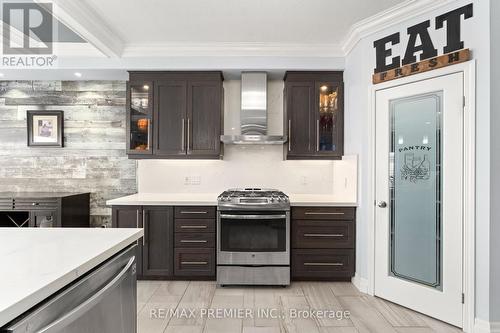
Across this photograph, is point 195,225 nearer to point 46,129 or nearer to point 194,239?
point 194,239

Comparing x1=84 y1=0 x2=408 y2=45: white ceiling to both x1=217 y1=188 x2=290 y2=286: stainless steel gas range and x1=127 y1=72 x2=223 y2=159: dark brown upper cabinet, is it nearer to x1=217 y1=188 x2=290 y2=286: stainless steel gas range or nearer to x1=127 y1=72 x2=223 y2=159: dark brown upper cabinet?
x1=127 y1=72 x2=223 y2=159: dark brown upper cabinet

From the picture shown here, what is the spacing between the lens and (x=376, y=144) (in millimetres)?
2977

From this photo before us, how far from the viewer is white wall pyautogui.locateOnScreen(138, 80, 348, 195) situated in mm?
4016

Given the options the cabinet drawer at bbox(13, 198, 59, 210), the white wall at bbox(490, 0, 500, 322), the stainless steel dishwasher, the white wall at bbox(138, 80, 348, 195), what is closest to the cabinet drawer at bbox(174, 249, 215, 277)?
the white wall at bbox(138, 80, 348, 195)

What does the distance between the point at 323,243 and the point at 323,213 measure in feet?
1.10

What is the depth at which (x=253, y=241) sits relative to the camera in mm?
3219

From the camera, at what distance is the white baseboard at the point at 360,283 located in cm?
305

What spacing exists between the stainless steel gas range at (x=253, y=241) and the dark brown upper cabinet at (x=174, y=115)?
0.85 metres

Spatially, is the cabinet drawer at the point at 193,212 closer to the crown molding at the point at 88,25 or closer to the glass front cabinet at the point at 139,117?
the glass front cabinet at the point at 139,117

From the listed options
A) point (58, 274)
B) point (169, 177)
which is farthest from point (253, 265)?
point (58, 274)

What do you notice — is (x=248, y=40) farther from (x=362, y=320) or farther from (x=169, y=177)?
(x=362, y=320)

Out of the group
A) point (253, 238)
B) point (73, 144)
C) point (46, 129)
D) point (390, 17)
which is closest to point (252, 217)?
point (253, 238)

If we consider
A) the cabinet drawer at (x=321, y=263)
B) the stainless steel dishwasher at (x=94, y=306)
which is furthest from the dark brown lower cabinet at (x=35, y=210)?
the cabinet drawer at (x=321, y=263)

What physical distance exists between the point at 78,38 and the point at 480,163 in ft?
13.3
